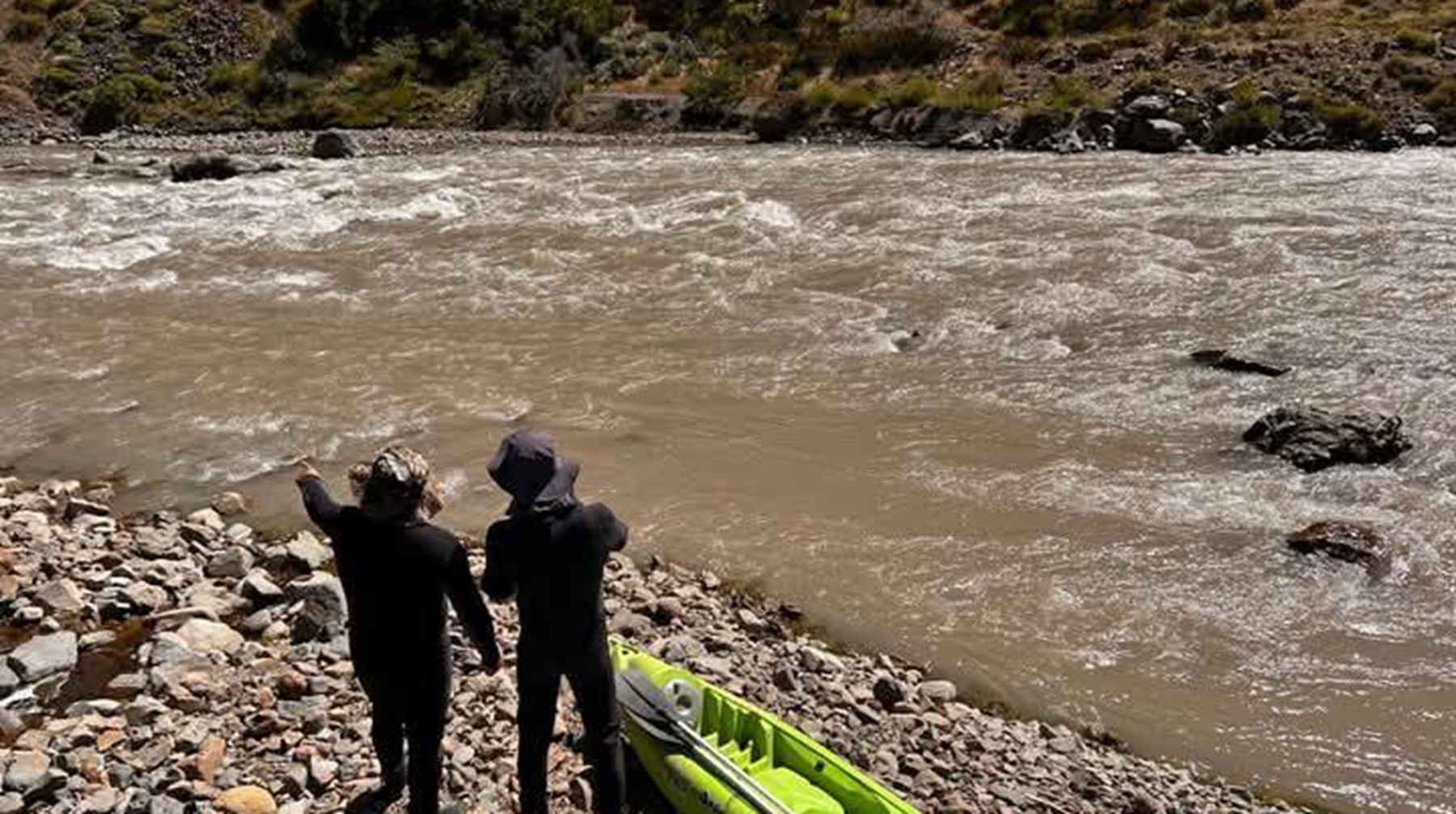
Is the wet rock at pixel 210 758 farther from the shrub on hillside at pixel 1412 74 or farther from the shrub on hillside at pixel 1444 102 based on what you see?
the shrub on hillside at pixel 1412 74

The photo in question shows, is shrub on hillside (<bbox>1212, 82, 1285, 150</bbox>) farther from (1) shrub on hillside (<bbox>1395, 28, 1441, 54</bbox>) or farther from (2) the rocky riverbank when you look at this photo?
(2) the rocky riverbank

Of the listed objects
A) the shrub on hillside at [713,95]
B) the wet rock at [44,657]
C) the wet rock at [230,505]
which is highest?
the shrub on hillside at [713,95]

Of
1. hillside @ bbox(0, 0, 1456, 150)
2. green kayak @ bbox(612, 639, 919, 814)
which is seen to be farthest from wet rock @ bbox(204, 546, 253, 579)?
hillside @ bbox(0, 0, 1456, 150)

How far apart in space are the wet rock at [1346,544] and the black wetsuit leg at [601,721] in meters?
5.87

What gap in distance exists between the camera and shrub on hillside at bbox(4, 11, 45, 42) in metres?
41.1

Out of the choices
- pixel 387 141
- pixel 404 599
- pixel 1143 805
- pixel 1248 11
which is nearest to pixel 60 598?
pixel 404 599

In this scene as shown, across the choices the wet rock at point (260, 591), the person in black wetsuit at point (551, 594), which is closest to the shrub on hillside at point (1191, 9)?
the wet rock at point (260, 591)

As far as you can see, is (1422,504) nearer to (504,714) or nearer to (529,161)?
(504,714)

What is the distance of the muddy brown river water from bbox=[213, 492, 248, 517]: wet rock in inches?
7.4

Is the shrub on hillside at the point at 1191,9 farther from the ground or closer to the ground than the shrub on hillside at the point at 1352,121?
farther from the ground

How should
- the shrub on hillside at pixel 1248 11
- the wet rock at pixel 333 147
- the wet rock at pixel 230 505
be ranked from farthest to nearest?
the shrub on hillside at pixel 1248 11
the wet rock at pixel 333 147
the wet rock at pixel 230 505

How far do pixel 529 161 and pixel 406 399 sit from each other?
1660 cm

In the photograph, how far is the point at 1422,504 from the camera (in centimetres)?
958

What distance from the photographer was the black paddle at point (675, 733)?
515 centimetres
